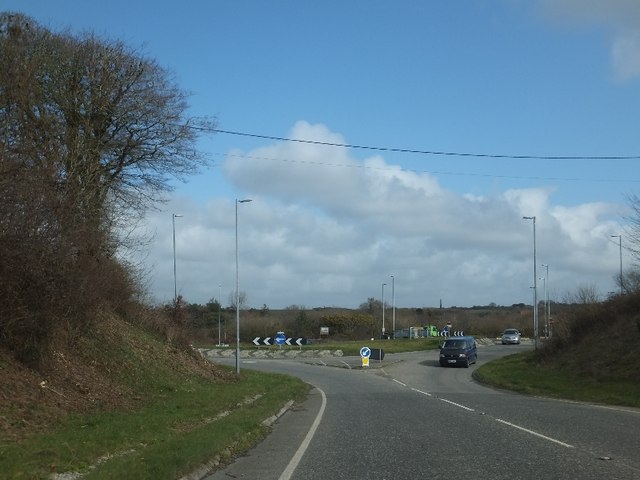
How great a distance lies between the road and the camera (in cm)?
1028

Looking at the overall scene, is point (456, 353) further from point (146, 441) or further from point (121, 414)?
point (146, 441)

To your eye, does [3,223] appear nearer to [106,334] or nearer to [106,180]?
[106,334]

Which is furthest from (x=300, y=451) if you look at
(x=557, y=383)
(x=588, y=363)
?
(x=588, y=363)

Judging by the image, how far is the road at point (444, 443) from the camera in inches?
405

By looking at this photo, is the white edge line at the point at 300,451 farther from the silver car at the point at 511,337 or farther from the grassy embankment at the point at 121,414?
the silver car at the point at 511,337

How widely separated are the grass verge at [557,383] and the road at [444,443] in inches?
231

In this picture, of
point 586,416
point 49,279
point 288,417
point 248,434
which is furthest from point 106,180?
point 586,416

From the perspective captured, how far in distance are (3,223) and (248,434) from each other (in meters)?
6.87

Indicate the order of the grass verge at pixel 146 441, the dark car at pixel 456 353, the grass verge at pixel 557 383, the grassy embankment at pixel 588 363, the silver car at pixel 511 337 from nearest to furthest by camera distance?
1. the grass verge at pixel 146 441
2. the grass verge at pixel 557 383
3. the grassy embankment at pixel 588 363
4. the dark car at pixel 456 353
5. the silver car at pixel 511 337

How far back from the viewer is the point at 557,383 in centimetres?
3362

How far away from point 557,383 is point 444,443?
2263cm

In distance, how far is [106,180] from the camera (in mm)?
26531

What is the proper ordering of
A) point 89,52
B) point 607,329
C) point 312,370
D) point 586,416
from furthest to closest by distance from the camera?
point 312,370
point 607,329
point 89,52
point 586,416

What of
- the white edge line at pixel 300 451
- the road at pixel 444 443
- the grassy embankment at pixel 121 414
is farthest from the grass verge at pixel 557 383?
the white edge line at pixel 300 451
